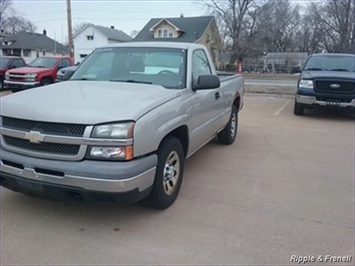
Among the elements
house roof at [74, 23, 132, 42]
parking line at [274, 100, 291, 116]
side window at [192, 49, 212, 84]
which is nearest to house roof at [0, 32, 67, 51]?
house roof at [74, 23, 132, 42]

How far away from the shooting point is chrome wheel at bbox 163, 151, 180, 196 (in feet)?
12.6

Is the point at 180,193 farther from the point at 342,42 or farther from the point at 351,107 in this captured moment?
the point at 342,42

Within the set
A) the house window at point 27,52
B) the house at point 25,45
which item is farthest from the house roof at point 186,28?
the house window at point 27,52

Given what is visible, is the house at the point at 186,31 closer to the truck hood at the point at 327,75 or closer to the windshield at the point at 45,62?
the windshield at the point at 45,62

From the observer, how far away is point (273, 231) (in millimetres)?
3506

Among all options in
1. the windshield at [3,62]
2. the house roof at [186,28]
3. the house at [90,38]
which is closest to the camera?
the windshield at [3,62]

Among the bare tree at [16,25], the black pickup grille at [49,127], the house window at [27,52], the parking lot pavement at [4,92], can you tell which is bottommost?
the parking lot pavement at [4,92]

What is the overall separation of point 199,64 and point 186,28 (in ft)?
147

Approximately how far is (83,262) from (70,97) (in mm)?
1584

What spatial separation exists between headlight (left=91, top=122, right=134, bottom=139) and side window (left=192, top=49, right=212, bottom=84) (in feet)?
5.05

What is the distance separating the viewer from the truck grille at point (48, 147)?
316 cm

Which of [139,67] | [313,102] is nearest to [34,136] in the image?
[139,67]

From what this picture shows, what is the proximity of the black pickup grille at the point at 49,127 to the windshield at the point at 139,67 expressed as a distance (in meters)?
1.35

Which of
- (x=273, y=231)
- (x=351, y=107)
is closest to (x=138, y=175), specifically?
(x=273, y=231)
